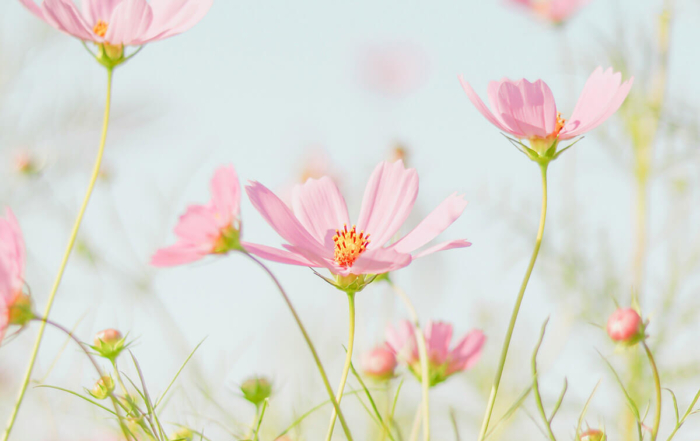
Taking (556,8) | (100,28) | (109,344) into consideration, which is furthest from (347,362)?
(556,8)

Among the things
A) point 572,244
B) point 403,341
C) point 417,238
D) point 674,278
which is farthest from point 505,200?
point 417,238

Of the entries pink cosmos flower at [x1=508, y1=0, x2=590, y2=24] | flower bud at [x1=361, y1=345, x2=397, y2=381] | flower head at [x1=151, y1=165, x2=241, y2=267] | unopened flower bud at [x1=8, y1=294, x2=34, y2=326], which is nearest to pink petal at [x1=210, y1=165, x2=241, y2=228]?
flower head at [x1=151, y1=165, x2=241, y2=267]

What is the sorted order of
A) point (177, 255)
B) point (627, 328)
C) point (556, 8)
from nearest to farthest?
point (177, 255), point (627, 328), point (556, 8)

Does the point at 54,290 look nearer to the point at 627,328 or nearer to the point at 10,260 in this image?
the point at 10,260

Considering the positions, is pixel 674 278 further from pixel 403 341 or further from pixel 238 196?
pixel 238 196

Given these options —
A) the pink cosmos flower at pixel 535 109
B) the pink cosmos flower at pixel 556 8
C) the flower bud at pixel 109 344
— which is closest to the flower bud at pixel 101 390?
the flower bud at pixel 109 344

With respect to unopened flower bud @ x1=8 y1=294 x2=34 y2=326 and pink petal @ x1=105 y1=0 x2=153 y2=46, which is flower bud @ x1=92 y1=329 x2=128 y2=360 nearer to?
unopened flower bud @ x1=8 y1=294 x2=34 y2=326
